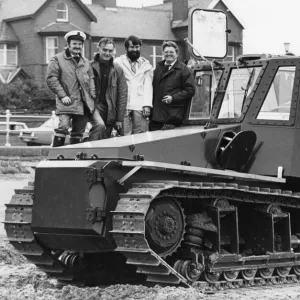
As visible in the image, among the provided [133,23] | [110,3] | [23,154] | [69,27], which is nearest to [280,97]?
[23,154]

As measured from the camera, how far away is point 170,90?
13273 mm

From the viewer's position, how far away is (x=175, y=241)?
11406mm

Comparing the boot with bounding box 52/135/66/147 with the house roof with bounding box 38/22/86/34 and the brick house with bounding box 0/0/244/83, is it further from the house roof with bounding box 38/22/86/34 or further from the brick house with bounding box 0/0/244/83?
the house roof with bounding box 38/22/86/34

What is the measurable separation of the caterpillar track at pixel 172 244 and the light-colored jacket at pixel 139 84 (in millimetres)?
1840

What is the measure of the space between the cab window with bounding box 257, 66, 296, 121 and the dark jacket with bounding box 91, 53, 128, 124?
65.0 inches

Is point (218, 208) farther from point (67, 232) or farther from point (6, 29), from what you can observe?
point (6, 29)

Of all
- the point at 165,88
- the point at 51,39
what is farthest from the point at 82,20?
the point at 165,88

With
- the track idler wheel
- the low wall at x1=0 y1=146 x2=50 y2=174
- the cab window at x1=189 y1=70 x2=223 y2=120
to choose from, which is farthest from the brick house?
the track idler wheel

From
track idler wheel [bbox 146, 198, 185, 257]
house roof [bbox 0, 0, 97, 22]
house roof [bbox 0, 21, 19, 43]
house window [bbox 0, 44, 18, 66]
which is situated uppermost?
house roof [bbox 0, 0, 97, 22]

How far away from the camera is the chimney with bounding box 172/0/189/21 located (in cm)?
7300

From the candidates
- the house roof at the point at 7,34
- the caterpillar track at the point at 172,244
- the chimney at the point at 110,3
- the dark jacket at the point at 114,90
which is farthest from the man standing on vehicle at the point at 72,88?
the chimney at the point at 110,3

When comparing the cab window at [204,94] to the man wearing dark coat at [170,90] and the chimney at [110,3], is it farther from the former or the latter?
the chimney at [110,3]

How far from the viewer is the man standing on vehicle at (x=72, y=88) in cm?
1273

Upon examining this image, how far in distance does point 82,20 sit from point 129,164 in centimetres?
6024
